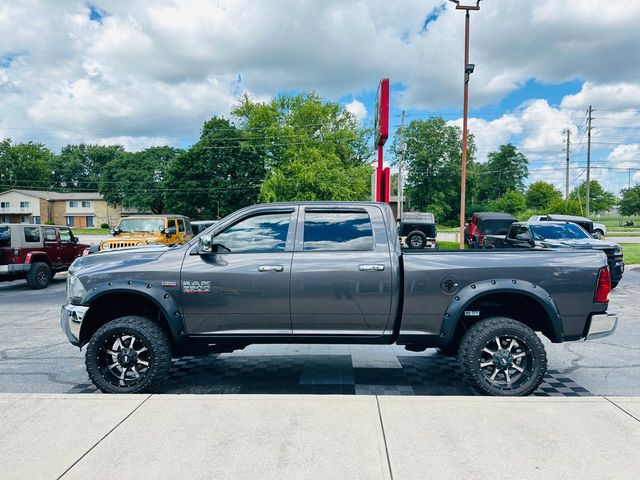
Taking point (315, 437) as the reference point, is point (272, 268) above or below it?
above

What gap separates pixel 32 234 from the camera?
1279 centimetres

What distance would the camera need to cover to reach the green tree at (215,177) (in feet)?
172

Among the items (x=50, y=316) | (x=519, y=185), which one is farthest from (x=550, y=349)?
(x=519, y=185)

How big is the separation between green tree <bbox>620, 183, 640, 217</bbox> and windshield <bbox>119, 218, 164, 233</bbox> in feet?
410

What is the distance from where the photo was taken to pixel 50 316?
881 cm

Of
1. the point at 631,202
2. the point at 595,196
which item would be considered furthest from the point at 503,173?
the point at 631,202

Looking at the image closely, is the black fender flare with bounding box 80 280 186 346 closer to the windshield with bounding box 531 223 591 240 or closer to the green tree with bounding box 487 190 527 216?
the windshield with bounding box 531 223 591 240

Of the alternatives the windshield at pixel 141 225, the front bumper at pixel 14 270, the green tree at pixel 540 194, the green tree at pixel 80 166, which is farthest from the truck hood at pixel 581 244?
the green tree at pixel 80 166

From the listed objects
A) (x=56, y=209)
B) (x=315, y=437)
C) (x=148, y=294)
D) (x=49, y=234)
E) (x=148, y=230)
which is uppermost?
(x=56, y=209)

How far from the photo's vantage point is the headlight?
4473 millimetres

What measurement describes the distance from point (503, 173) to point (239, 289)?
100m

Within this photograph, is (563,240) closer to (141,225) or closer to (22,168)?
(141,225)

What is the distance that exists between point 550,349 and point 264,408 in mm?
4565

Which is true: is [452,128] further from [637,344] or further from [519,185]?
[637,344]
